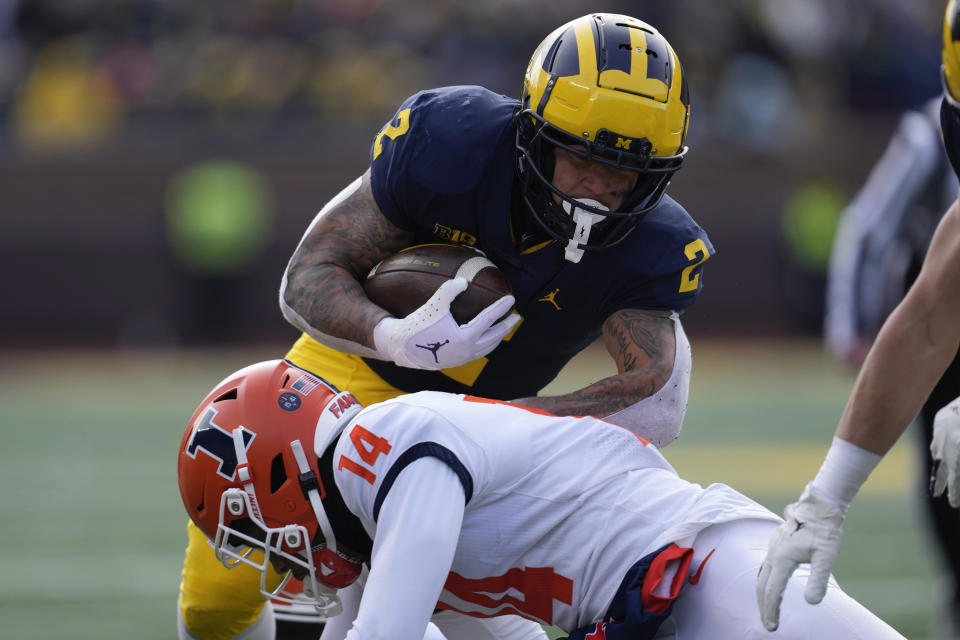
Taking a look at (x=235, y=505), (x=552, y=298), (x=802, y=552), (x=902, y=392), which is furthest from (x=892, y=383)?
(x=235, y=505)

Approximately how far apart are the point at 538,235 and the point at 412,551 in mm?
1227

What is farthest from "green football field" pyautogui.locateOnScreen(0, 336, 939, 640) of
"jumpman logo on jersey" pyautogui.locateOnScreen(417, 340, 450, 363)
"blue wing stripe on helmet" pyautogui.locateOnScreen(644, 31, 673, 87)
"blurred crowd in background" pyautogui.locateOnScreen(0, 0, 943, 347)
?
"blue wing stripe on helmet" pyautogui.locateOnScreen(644, 31, 673, 87)

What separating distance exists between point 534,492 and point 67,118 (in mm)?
11217

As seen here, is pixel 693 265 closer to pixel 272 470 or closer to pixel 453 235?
pixel 453 235

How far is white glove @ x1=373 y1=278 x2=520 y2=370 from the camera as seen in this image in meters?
3.01

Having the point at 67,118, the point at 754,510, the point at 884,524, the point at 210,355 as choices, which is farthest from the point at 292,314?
the point at 67,118

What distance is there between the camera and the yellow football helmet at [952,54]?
2.40 metres

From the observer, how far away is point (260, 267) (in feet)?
41.1

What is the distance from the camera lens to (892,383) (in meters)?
2.57

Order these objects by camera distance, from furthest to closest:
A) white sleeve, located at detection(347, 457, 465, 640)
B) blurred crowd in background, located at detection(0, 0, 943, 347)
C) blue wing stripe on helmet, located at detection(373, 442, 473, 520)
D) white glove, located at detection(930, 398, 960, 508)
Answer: blurred crowd in background, located at detection(0, 0, 943, 347), white glove, located at detection(930, 398, 960, 508), blue wing stripe on helmet, located at detection(373, 442, 473, 520), white sleeve, located at detection(347, 457, 465, 640)

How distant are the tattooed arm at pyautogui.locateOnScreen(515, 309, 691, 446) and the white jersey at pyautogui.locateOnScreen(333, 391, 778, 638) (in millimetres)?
500

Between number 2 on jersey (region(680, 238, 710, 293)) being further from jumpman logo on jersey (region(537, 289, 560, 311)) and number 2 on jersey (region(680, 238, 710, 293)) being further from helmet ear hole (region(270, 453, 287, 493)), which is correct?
helmet ear hole (region(270, 453, 287, 493))

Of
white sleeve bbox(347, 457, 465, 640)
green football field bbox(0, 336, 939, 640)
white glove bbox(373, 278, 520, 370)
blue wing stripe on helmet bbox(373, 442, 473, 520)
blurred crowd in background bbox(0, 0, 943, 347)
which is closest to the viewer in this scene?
white sleeve bbox(347, 457, 465, 640)

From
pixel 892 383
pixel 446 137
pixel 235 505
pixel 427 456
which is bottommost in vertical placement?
pixel 235 505
